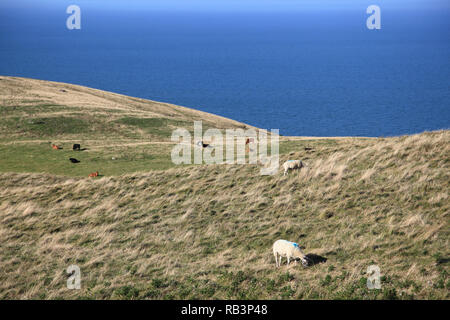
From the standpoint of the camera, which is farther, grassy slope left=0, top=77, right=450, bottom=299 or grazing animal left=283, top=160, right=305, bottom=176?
grazing animal left=283, top=160, right=305, bottom=176

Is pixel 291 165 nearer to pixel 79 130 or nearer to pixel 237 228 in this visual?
pixel 237 228

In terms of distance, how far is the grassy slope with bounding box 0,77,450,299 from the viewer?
1512cm

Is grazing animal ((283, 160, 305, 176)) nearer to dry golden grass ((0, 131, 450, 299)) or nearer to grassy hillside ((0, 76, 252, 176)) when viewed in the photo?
dry golden grass ((0, 131, 450, 299))

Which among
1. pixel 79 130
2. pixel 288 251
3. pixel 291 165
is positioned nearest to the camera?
pixel 288 251

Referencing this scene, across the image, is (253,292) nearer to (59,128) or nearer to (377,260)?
(377,260)

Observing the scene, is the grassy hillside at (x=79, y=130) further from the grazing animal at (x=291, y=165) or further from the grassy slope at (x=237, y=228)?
the grazing animal at (x=291, y=165)

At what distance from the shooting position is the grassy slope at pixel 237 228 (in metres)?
15.1

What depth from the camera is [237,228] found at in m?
20.6

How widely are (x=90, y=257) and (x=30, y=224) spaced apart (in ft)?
21.6

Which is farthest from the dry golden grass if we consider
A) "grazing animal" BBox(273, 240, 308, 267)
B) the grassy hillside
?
the grassy hillside

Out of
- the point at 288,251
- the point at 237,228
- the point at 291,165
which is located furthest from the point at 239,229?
the point at 291,165

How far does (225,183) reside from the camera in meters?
27.1

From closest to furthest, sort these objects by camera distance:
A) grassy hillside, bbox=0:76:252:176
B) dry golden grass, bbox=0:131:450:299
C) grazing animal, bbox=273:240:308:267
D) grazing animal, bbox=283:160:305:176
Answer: dry golden grass, bbox=0:131:450:299, grazing animal, bbox=273:240:308:267, grazing animal, bbox=283:160:305:176, grassy hillside, bbox=0:76:252:176
